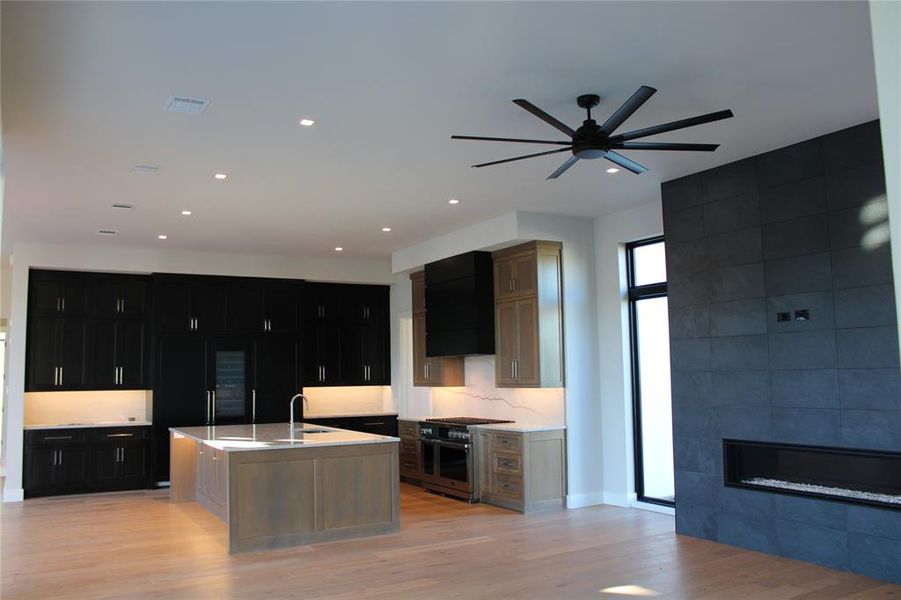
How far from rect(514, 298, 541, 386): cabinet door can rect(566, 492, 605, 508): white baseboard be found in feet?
4.02

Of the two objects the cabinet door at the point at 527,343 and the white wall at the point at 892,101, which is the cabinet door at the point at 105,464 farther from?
the white wall at the point at 892,101

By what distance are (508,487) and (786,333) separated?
10.7 ft

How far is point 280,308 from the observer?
33.1ft

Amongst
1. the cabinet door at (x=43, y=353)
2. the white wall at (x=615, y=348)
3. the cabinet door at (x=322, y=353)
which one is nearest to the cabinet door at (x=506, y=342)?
the white wall at (x=615, y=348)

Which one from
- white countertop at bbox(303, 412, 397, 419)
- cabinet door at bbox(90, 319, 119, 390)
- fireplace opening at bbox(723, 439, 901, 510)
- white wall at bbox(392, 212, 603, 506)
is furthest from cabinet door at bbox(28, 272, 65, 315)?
fireplace opening at bbox(723, 439, 901, 510)

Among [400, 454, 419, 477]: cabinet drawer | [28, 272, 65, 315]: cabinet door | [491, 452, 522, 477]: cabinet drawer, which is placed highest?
[28, 272, 65, 315]: cabinet door

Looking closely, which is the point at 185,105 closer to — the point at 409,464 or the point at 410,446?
the point at 410,446

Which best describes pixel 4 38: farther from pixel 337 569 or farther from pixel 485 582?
pixel 485 582

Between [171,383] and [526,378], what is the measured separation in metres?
4.54

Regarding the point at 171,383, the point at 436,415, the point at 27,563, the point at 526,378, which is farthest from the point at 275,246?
the point at 27,563

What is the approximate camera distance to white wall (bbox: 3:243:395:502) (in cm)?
866

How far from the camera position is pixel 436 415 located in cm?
1003

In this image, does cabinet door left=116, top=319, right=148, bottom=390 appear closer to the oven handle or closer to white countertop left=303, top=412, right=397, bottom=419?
white countertop left=303, top=412, right=397, bottom=419

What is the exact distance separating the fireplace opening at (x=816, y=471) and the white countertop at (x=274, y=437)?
2820 millimetres
